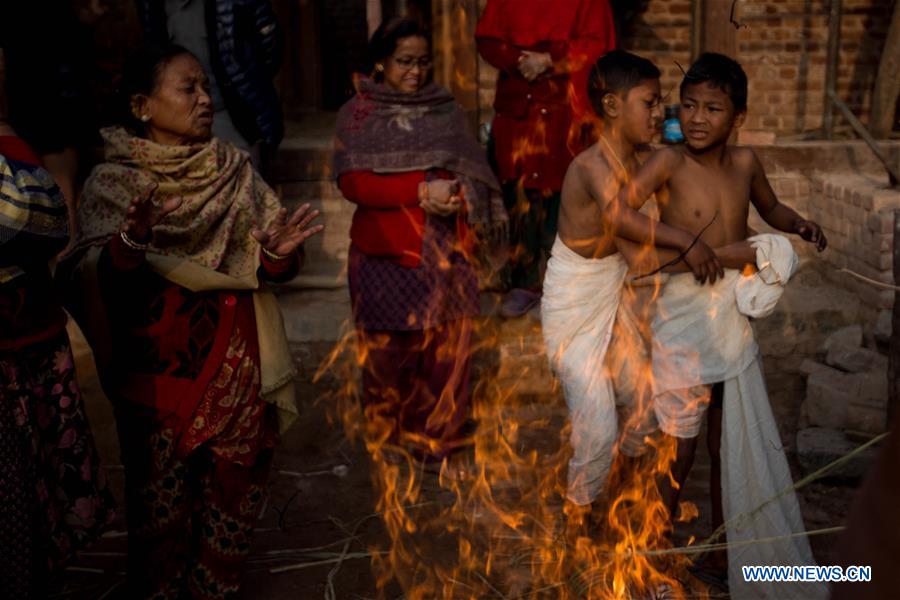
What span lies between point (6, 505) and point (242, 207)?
1.34 meters

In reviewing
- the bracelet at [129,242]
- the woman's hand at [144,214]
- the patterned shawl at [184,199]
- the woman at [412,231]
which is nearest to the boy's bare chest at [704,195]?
the woman at [412,231]

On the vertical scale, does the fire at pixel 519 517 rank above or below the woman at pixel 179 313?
below

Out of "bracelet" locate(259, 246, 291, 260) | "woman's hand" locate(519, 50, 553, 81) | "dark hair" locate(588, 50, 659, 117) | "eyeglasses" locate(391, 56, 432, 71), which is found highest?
"dark hair" locate(588, 50, 659, 117)

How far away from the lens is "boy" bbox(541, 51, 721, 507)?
14.3 ft

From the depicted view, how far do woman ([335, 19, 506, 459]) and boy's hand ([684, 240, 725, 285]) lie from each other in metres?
1.61

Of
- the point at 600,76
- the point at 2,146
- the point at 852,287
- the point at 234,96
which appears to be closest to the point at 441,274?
the point at 600,76

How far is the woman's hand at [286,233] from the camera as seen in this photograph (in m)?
3.85

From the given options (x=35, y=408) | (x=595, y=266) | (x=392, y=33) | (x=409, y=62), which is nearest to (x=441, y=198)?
(x=409, y=62)

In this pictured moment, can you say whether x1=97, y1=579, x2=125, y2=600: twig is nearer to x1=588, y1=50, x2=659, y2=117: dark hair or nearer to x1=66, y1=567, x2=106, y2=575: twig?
x1=66, y1=567, x2=106, y2=575: twig

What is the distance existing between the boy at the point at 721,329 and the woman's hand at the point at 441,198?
138 cm

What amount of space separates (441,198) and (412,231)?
0.30 metres

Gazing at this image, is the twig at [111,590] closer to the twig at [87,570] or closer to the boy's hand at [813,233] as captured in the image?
the twig at [87,570]

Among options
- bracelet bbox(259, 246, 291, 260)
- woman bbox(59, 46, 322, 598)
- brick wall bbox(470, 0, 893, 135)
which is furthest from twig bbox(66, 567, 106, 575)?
A: brick wall bbox(470, 0, 893, 135)

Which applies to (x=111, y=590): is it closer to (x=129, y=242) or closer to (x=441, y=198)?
(x=129, y=242)
